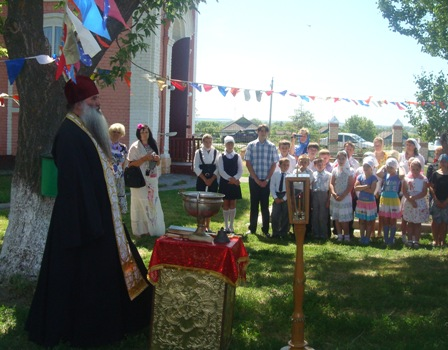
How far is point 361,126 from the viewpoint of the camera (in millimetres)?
69750

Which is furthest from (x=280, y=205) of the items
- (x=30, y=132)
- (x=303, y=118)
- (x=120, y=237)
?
(x=303, y=118)

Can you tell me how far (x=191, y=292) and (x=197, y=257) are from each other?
282 mm

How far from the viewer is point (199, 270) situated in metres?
4.52

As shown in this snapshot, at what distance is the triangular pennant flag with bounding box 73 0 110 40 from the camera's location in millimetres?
4367

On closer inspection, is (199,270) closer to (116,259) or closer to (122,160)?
(116,259)

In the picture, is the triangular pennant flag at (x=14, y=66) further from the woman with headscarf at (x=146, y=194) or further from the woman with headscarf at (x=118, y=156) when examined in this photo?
the woman with headscarf at (x=146, y=194)

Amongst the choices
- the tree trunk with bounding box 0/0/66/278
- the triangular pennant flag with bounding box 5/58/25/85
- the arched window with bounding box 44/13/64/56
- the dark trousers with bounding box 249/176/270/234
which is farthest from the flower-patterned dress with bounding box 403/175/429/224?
the arched window with bounding box 44/13/64/56

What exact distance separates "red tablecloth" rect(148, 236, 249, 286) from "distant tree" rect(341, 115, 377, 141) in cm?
6639

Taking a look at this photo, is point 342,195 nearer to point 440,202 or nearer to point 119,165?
point 440,202

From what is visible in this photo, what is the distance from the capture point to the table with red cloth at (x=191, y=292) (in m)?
4.51

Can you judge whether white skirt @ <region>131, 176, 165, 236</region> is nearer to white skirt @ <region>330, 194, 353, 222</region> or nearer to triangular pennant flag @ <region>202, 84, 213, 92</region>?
triangular pennant flag @ <region>202, 84, 213, 92</region>

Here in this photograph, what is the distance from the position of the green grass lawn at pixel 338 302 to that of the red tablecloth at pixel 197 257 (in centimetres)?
73

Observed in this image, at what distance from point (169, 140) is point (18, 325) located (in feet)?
49.7

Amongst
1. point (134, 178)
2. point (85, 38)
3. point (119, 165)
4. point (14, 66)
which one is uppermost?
point (85, 38)
